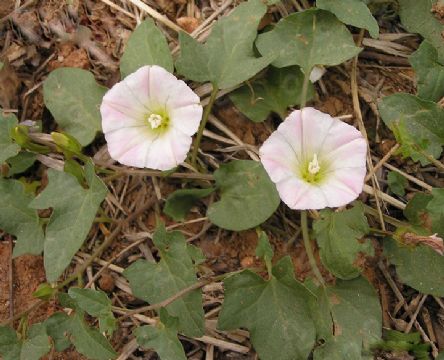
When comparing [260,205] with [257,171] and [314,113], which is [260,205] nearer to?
[257,171]

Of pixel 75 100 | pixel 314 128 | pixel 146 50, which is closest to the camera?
pixel 314 128

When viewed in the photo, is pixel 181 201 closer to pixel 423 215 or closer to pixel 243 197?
pixel 243 197

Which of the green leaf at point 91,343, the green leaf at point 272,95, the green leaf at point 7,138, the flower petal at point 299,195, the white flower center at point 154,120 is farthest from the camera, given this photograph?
the green leaf at point 272,95

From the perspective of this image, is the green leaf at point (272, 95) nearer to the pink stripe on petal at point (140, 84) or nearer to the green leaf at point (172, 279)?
the pink stripe on petal at point (140, 84)

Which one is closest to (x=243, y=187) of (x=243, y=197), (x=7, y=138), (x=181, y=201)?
(x=243, y=197)

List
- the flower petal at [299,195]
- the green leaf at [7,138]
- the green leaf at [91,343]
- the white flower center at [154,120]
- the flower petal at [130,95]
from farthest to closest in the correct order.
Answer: the green leaf at [7,138]
the white flower center at [154,120]
the flower petal at [130,95]
the green leaf at [91,343]
the flower petal at [299,195]

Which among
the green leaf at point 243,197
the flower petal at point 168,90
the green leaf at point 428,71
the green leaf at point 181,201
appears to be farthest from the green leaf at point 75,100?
the green leaf at point 428,71
